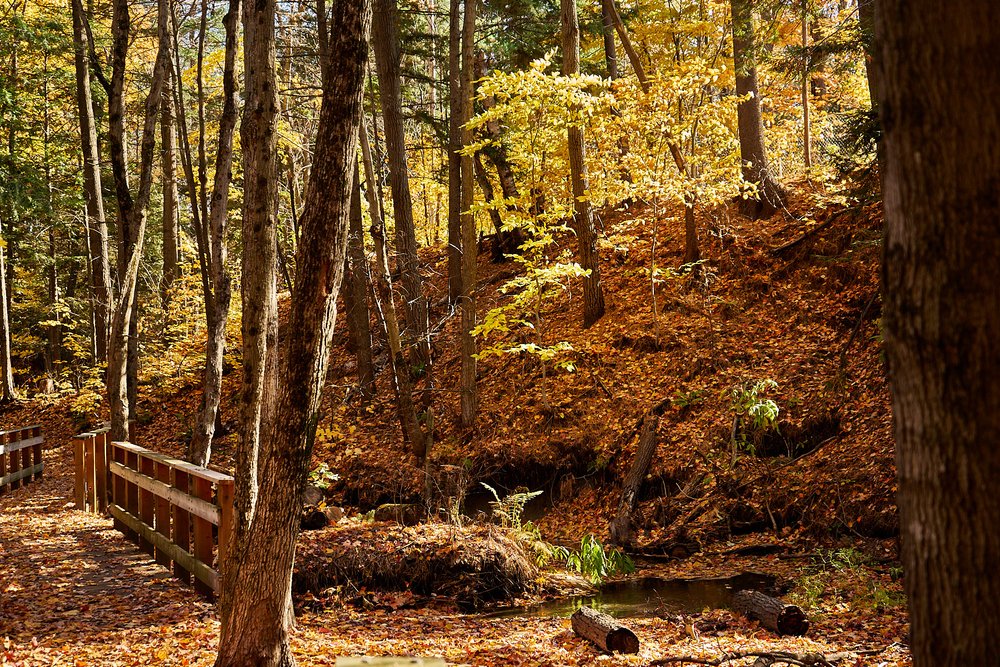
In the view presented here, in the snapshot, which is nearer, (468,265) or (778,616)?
(778,616)

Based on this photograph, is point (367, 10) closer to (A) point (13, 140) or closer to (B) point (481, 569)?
(B) point (481, 569)

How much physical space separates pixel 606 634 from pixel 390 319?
26.2 ft

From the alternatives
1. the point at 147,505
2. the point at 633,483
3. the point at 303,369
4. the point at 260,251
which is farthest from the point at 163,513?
the point at 633,483

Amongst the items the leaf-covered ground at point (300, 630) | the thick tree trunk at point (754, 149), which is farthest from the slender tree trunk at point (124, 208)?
the thick tree trunk at point (754, 149)

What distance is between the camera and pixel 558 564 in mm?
9898

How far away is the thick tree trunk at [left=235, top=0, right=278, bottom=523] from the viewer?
20.1 ft

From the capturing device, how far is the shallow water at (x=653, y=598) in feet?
26.4

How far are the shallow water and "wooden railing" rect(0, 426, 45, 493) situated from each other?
422 inches

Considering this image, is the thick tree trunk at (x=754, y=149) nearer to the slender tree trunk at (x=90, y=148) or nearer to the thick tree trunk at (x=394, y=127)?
the thick tree trunk at (x=394, y=127)

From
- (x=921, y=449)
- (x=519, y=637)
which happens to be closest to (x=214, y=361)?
(x=519, y=637)

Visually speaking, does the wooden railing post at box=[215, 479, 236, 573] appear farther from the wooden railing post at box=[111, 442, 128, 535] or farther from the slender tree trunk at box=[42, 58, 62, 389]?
the slender tree trunk at box=[42, 58, 62, 389]

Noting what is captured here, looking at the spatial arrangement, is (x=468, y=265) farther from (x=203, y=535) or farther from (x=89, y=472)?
(x=203, y=535)

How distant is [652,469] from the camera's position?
1170 cm

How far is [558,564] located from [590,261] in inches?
270
